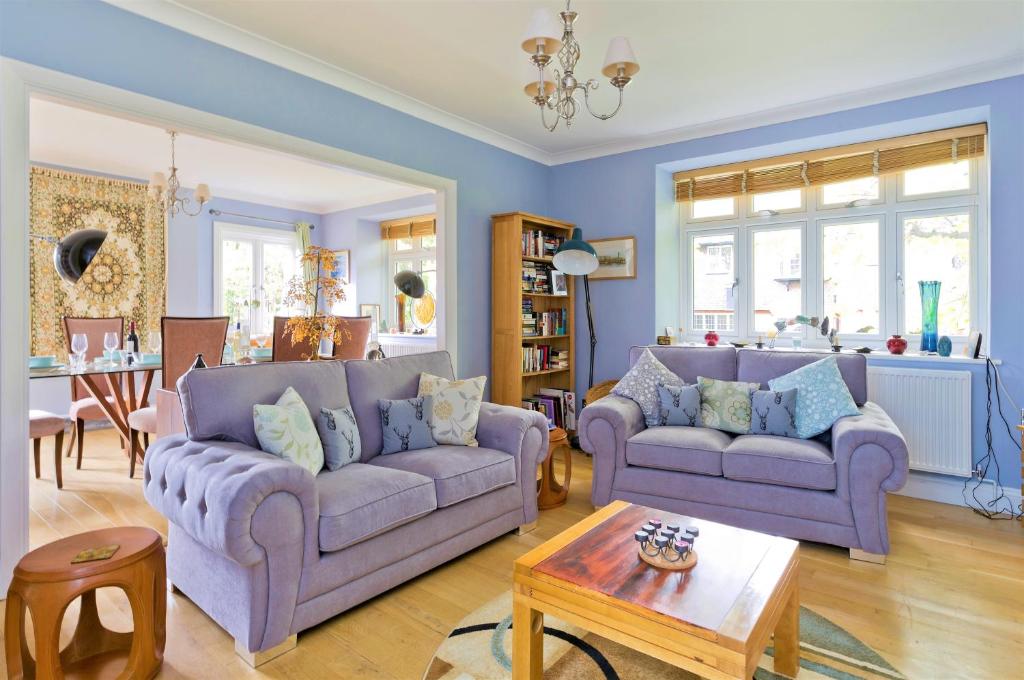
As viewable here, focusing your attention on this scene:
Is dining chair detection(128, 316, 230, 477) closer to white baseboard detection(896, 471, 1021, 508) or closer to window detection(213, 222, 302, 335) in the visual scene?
window detection(213, 222, 302, 335)

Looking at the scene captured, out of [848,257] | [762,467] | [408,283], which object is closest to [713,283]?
[848,257]

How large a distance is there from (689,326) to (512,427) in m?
2.66

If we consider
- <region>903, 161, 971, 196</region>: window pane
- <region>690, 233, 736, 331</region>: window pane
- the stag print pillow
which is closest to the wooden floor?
the stag print pillow

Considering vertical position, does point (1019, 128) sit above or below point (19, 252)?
above

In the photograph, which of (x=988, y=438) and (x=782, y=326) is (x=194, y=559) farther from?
(x=988, y=438)

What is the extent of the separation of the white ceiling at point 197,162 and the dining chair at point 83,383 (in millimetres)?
1529

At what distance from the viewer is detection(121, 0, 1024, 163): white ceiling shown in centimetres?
276

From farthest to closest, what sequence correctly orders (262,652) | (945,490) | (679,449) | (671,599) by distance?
(945,490), (679,449), (262,652), (671,599)

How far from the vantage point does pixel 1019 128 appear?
337 centimetres

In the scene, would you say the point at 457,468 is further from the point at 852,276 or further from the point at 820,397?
the point at 852,276

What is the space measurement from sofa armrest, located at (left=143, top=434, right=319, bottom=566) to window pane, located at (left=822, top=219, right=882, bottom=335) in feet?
13.1

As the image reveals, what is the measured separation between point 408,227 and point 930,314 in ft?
17.8

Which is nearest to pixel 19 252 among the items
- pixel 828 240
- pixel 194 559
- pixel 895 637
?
pixel 194 559

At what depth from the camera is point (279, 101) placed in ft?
10.6
